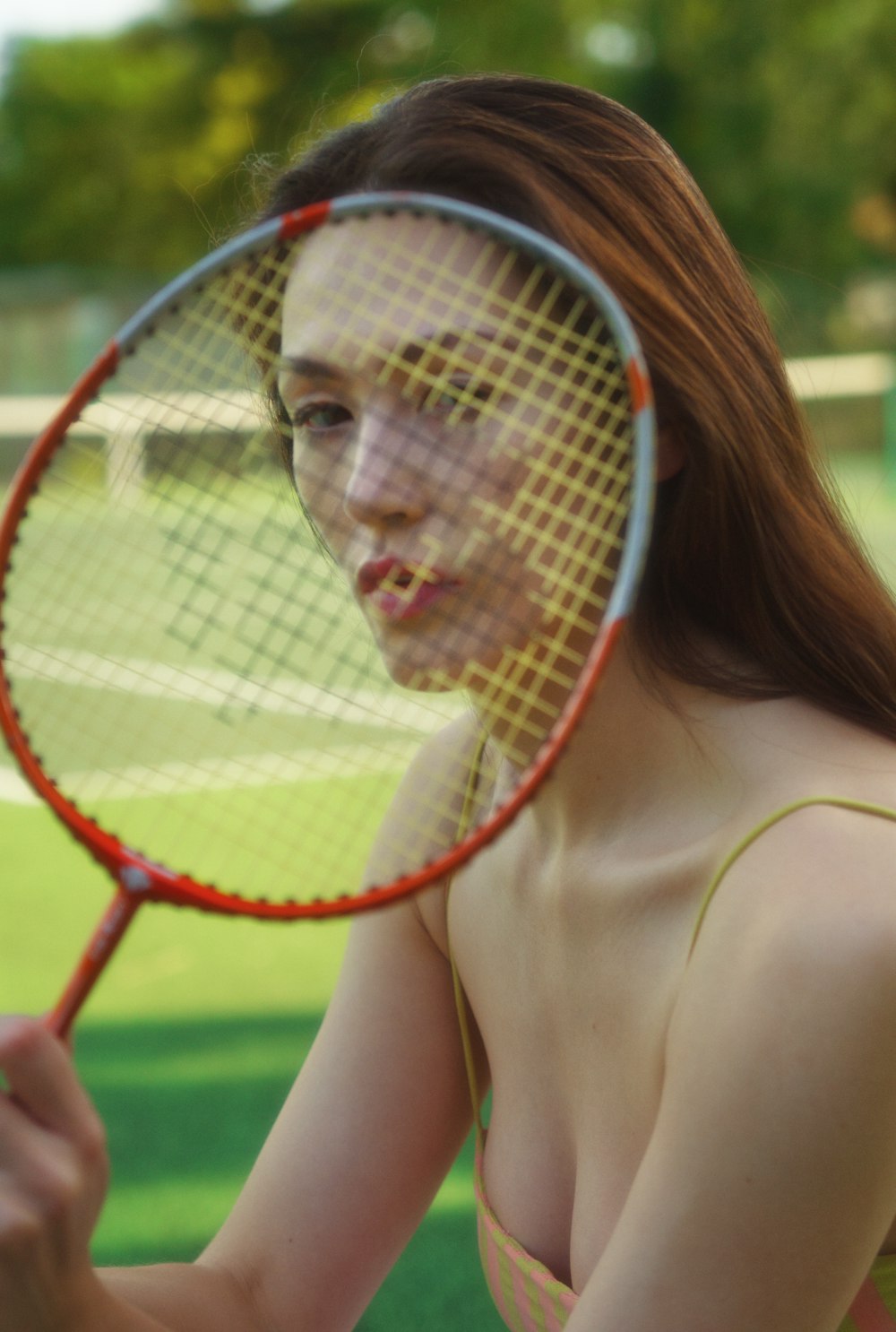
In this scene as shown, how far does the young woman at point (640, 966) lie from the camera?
1.33 m

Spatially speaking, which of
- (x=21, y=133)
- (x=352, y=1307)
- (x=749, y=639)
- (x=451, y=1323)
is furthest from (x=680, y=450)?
(x=21, y=133)

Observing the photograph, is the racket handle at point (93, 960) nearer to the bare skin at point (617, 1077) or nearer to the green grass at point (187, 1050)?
the bare skin at point (617, 1077)

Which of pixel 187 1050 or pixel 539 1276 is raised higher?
pixel 539 1276

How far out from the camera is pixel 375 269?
1.56 metres

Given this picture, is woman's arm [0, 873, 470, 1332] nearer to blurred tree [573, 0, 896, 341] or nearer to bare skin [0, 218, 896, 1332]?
bare skin [0, 218, 896, 1332]

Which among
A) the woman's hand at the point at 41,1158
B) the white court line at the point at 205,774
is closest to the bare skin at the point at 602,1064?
the woman's hand at the point at 41,1158

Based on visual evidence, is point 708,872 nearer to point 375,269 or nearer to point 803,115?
point 375,269

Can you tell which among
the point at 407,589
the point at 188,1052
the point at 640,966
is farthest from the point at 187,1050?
the point at 407,589

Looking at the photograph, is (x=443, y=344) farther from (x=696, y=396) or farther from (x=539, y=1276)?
(x=539, y=1276)

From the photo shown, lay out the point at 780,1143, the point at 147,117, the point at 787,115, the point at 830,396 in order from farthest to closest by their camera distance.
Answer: the point at 147,117, the point at 787,115, the point at 830,396, the point at 780,1143

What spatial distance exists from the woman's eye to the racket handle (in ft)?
1.56

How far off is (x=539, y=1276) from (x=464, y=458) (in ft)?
2.61

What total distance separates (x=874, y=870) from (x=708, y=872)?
176mm

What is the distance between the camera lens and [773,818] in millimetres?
1464
